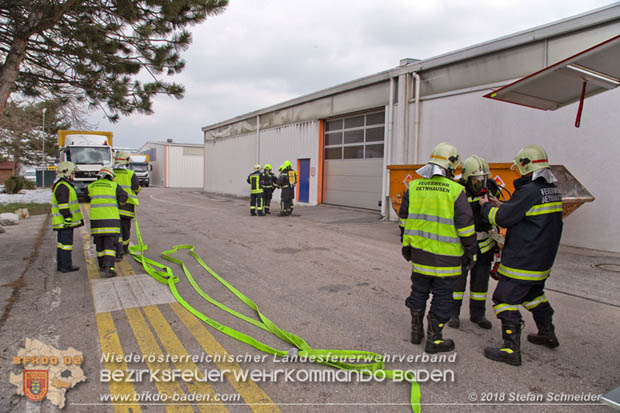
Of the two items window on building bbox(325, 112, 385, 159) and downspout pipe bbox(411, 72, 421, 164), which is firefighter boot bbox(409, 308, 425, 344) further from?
window on building bbox(325, 112, 385, 159)

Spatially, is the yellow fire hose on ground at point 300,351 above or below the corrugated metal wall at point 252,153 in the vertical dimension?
below

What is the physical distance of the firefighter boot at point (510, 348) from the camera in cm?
351

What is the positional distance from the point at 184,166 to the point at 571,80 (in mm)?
44180

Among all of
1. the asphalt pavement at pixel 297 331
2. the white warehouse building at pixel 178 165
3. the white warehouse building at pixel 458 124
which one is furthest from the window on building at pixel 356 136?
the white warehouse building at pixel 178 165

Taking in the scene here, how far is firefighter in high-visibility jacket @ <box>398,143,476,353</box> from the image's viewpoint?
11.8 ft

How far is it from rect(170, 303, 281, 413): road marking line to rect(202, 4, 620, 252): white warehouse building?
3.71 m

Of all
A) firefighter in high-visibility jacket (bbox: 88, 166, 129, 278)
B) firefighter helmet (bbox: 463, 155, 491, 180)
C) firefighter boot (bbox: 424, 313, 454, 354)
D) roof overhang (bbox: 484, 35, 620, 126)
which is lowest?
firefighter boot (bbox: 424, 313, 454, 354)

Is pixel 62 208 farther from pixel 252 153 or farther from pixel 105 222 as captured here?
pixel 252 153

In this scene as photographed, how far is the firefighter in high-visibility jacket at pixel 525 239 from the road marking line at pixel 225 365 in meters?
2.07

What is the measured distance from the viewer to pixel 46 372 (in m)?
3.30

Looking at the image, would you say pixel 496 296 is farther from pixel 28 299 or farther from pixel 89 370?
pixel 28 299

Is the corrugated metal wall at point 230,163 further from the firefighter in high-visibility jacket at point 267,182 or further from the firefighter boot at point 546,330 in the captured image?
the firefighter boot at point 546,330

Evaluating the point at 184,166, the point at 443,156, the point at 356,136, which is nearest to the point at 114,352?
the point at 443,156

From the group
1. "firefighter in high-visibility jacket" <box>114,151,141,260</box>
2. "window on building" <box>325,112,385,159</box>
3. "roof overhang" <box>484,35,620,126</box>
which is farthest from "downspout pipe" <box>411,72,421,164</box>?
"firefighter in high-visibility jacket" <box>114,151,141,260</box>
